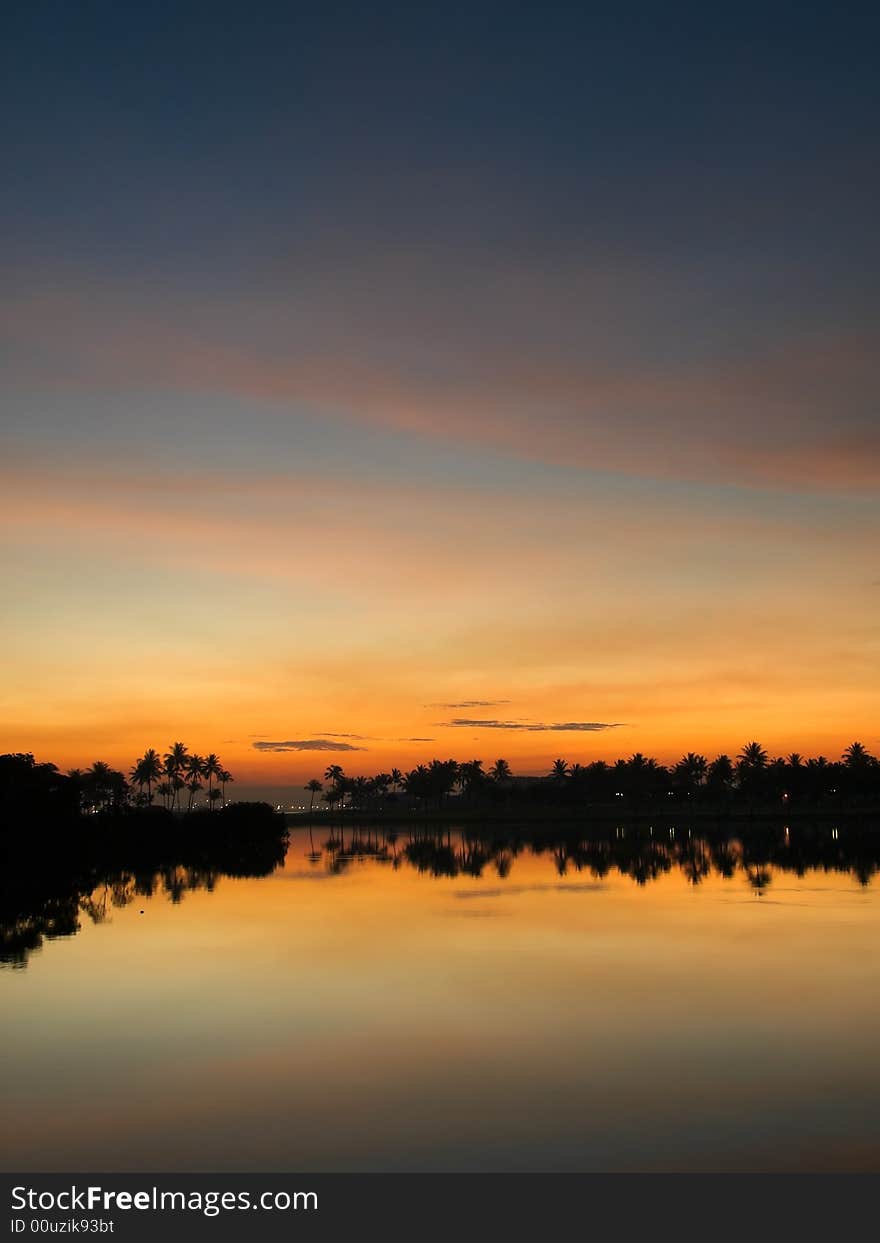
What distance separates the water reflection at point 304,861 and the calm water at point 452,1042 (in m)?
5.25

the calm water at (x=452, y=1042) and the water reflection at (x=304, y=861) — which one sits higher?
the calm water at (x=452, y=1042)

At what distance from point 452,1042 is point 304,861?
254 ft

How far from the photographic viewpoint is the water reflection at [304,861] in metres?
51.7

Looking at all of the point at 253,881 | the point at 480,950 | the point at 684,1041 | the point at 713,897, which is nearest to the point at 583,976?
the point at 480,950

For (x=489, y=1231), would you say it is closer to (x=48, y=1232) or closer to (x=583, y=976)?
(x=48, y=1232)

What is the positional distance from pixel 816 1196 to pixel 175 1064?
44.4ft

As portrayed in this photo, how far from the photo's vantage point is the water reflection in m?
51.7

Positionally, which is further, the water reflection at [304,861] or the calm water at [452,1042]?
the water reflection at [304,861]

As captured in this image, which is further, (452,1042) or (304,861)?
(304,861)

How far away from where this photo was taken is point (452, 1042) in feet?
79.5

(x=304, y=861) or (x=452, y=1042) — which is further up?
(x=452, y=1042)

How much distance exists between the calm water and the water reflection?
17.2 ft

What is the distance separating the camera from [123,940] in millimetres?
40562

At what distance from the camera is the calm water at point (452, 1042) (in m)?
17.4
